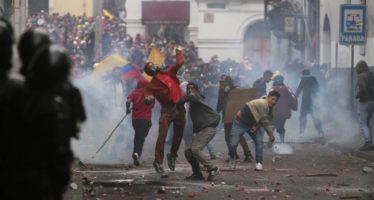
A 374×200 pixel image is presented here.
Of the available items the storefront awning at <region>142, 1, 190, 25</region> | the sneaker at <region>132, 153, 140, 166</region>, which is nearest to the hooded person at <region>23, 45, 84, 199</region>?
the sneaker at <region>132, 153, 140, 166</region>

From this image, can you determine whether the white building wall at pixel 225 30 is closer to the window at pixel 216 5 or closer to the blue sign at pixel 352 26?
the window at pixel 216 5

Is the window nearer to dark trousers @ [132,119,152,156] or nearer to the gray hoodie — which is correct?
dark trousers @ [132,119,152,156]

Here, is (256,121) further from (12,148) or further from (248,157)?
(12,148)

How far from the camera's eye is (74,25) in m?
39.2

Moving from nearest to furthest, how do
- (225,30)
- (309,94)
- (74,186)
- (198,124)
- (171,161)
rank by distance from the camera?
(74,186)
(198,124)
(171,161)
(309,94)
(225,30)

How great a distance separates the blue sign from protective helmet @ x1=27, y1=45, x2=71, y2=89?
57.6 feet

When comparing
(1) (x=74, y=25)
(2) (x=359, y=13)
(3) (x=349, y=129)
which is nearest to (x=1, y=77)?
(2) (x=359, y=13)

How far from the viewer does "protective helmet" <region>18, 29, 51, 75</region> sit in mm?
5785

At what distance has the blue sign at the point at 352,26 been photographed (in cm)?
2259

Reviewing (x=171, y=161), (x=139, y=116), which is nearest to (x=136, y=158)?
(x=139, y=116)

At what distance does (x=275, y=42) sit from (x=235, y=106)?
26.4 metres

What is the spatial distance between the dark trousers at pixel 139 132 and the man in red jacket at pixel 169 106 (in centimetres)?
144

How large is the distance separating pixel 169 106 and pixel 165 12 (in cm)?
3765

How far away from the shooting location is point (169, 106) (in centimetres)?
1570
